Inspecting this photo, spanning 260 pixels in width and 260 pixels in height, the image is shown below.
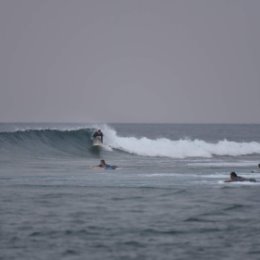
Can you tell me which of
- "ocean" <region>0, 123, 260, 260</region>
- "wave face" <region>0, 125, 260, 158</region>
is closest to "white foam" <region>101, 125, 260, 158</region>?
"wave face" <region>0, 125, 260, 158</region>

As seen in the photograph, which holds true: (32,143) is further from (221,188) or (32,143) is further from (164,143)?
(221,188)

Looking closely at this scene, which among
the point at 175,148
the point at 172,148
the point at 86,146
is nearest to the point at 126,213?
the point at 86,146

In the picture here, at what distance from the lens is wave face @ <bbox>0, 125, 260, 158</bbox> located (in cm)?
5734

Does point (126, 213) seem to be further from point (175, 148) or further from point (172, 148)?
point (172, 148)

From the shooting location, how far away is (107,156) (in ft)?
190

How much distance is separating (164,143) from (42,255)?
2149 inches

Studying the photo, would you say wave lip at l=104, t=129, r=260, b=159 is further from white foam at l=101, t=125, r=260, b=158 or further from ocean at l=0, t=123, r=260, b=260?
ocean at l=0, t=123, r=260, b=260

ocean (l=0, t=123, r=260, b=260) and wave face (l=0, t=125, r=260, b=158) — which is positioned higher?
wave face (l=0, t=125, r=260, b=158)

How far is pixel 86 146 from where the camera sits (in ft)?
206

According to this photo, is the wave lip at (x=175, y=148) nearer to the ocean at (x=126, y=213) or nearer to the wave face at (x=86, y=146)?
the wave face at (x=86, y=146)

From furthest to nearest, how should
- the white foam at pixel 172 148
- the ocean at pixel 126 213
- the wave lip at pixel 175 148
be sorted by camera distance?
the white foam at pixel 172 148
the wave lip at pixel 175 148
the ocean at pixel 126 213

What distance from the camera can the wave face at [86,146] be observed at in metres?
57.3

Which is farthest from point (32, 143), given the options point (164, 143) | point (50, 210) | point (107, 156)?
point (50, 210)

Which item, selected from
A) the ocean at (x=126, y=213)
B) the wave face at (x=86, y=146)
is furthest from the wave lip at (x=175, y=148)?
the ocean at (x=126, y=213)
